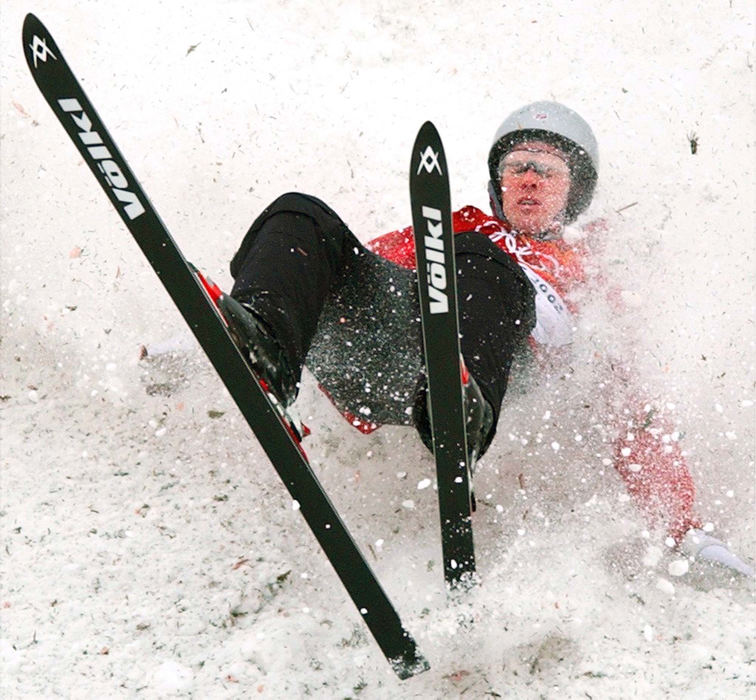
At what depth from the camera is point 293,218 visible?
2641mm

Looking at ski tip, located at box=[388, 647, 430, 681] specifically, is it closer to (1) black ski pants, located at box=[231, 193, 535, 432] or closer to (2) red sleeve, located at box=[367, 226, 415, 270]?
(1) black ski pants, located at box=[231, 193, 535, 432]

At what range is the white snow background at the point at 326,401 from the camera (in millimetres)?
2490

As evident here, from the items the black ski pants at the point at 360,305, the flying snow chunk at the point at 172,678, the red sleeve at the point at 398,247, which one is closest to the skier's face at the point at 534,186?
the red sleeve at the point at 398,247

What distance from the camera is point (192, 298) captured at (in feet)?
7.13

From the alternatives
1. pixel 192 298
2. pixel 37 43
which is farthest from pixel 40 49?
pixel 192 298

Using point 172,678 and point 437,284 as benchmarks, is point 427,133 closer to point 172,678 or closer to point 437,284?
point 437,284

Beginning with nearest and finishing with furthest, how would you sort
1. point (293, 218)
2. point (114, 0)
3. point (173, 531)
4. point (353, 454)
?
point (293, 218), point (173, 531), point (353, 454), point (114, 0)

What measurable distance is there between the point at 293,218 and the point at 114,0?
2377 mm

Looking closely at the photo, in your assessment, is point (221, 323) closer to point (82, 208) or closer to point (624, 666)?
point (624, 666)

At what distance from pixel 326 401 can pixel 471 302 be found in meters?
1.04

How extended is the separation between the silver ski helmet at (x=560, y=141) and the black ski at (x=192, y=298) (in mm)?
1437

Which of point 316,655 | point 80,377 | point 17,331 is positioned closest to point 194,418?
point 80,377

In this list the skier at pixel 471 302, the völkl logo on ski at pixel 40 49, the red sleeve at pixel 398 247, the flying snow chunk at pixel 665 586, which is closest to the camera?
the völkl logo on ski at pixel 40 49

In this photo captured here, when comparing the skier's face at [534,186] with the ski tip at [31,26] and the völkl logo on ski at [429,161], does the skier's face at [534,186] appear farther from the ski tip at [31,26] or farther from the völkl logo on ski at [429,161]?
the ski tip at [31,26]
